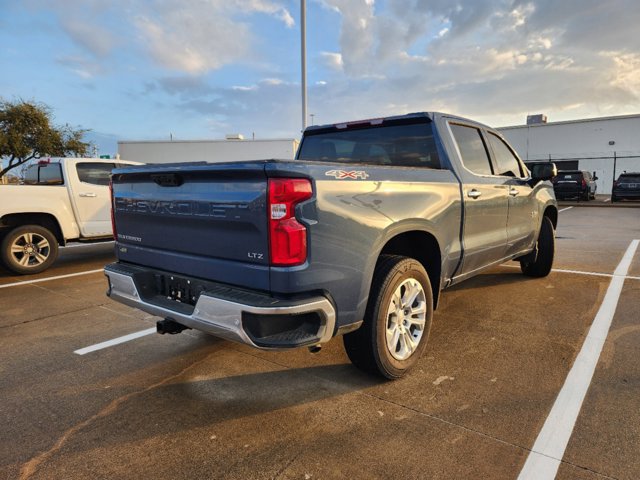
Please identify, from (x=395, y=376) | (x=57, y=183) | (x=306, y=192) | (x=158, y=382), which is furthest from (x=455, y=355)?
(x=57, y=183)

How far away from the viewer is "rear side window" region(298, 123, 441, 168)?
3.81 metres

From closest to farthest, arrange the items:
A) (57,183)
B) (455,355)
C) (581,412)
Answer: (581,412) → (455,355) → (57,183)

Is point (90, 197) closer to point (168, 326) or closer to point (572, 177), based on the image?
point (168, 326)

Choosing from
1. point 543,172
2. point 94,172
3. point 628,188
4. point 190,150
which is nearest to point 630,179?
point 628,188

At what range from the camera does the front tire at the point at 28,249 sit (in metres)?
6.52

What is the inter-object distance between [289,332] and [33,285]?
5282mm

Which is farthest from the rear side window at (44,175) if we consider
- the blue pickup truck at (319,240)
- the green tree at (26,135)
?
the green tree at (26,135)

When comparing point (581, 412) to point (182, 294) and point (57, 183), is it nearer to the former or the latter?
point (182, 294)

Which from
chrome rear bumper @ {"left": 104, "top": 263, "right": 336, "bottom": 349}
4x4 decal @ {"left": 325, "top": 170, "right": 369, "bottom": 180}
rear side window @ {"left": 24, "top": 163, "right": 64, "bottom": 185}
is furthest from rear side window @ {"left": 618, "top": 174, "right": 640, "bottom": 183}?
chrome rear bumper @ {"left": 104, "top": 263, "right": 336, "bottom": 349}

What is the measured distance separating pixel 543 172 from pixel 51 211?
280 inches

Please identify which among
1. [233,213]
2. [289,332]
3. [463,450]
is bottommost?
[463,450]

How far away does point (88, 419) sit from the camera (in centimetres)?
269

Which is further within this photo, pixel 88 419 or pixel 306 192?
pixel 88 419

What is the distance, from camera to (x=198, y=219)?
2.69 meters
